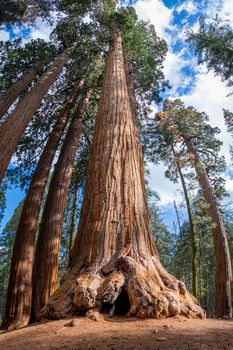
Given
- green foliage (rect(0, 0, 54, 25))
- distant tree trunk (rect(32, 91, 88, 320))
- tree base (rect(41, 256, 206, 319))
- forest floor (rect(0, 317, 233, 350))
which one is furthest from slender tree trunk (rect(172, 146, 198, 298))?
forest floor (rect(0, 317, 233, 350))

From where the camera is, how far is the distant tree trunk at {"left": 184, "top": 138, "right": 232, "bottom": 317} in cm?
935

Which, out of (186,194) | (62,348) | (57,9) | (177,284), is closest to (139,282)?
(177,284)

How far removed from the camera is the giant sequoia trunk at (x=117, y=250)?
233 cm

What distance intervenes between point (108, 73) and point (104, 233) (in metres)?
4.14

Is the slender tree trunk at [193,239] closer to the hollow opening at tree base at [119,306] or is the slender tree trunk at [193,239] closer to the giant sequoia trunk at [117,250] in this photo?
the giant sequoia trunk at [117,250]

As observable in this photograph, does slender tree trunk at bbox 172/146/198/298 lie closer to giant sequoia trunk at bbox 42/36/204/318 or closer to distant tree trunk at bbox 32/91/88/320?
distant tree trunk at bbox 32/91/88/320

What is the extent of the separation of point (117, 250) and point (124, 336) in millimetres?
994

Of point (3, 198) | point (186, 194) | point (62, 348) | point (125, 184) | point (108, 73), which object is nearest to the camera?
point (62, 348)

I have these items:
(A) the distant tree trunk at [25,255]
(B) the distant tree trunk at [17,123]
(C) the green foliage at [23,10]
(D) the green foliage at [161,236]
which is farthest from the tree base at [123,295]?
(D) the green foliage at [161,236]

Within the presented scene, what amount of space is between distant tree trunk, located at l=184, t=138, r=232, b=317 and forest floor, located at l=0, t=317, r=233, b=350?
328 inches

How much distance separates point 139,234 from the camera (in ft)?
9.78

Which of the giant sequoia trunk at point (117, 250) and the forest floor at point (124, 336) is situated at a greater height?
the giant sequoia trunk at point (117, 250)

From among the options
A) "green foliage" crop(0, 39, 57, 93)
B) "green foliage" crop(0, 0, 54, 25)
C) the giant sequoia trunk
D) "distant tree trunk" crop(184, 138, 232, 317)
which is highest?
"green foliage" crop(0, 0, 54, 25)

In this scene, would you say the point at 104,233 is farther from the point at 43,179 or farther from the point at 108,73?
the point at 43,179
